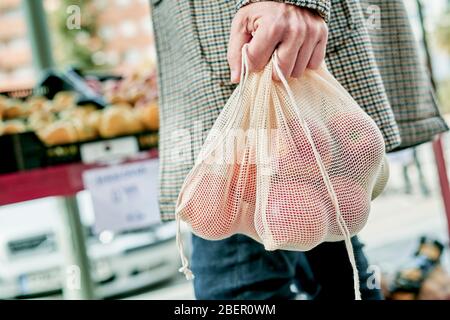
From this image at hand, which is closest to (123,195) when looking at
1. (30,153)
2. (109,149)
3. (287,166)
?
(109,149)

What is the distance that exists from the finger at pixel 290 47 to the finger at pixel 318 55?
1.5 inches

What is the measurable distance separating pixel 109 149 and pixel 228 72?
86cm

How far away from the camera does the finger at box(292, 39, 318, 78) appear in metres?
0.67

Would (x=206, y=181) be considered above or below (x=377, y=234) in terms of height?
above

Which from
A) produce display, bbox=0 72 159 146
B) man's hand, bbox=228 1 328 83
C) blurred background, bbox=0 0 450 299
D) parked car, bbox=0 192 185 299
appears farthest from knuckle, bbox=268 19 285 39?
parked car, bbox=0 192 185 299

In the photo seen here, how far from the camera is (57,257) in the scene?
189cm

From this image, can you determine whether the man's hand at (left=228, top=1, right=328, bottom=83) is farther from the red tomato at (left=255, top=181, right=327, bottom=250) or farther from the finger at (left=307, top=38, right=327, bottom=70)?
the red tomato at (left=255, top=181, right=327, bottom=250)

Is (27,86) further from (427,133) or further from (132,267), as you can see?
(427,133)

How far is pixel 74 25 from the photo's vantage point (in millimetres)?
1556

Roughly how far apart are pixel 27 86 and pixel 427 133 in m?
1.52

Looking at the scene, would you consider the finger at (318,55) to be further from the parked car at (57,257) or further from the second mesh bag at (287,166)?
the parked car at (57,257)

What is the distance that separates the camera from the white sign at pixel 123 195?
142cm

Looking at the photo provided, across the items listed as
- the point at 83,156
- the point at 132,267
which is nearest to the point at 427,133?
the point at 83,156

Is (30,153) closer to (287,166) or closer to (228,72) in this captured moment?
(228,72)
